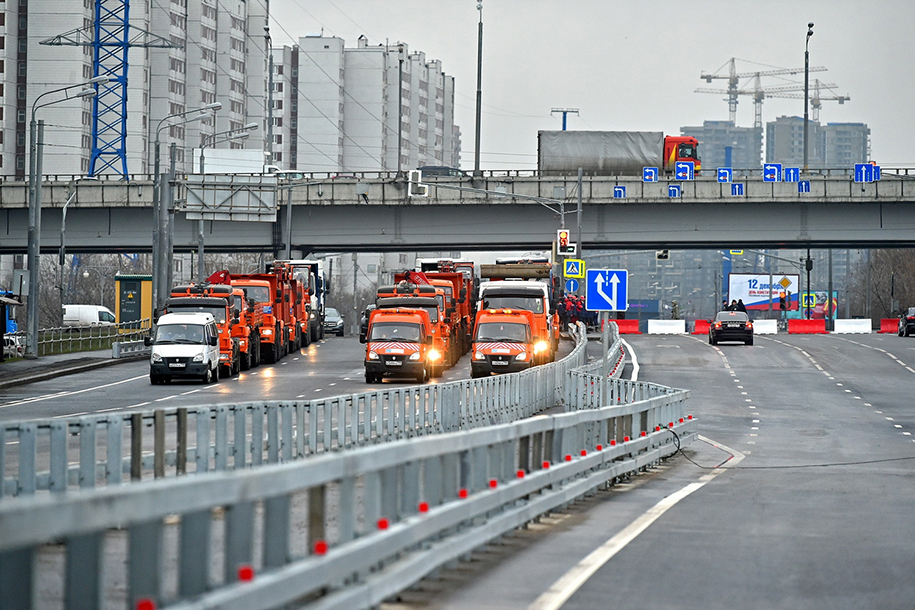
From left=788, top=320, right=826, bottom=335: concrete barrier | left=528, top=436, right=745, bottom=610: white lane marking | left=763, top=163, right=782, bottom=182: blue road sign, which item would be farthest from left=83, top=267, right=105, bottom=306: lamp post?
left=528, top=436, right=745, bottom=610: white lane marking

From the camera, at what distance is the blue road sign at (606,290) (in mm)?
23000

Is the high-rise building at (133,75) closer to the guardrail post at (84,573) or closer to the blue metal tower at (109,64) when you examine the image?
the blue metal tower at (109,64)

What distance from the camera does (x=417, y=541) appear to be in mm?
9648

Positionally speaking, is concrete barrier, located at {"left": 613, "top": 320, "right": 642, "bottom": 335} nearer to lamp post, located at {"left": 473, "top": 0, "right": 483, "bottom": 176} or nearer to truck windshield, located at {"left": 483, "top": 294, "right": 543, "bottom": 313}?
lamp post, located at {"left": 473, "top": 0, "right": 483, "bottom": 176}

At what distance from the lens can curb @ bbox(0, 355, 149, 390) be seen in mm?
39650

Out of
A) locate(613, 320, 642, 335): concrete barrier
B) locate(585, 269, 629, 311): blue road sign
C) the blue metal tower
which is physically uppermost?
the blue metal tower

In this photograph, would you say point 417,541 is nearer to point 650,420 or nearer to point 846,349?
point 650,420

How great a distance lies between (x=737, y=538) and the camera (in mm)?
12898

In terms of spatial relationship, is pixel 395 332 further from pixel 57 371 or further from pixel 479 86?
pixel 479 86

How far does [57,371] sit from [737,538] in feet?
112

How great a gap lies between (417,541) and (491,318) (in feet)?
116

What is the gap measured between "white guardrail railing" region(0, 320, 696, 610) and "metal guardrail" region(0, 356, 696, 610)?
0.4 inches

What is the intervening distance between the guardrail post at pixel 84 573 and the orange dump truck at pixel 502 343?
3726cm

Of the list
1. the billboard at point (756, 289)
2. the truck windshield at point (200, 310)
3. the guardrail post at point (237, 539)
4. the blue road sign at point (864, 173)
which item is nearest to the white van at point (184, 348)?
the truck windshield at point (200, 310)
